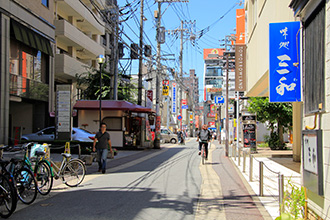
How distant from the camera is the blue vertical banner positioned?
7961mm

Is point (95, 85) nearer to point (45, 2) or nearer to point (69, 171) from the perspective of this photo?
point (45, 2)

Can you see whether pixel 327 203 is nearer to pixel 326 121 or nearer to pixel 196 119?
pixel 326 121

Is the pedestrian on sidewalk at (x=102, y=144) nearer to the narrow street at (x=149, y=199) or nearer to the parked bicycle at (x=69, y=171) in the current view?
the narrow street at (x=149, y=199)

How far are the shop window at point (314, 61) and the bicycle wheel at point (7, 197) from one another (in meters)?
5.21

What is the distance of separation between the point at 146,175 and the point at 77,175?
302 centimetres

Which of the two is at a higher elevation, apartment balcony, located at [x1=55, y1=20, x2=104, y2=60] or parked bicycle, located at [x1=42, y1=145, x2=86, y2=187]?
apartment balcony, located at [x1=55, y1=20, x2=104, y2=60]

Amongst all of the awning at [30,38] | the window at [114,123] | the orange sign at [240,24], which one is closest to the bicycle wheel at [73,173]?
the awning at [30,38]

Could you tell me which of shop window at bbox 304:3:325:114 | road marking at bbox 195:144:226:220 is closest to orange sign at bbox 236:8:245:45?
road marking at bbox 195:144:226:220

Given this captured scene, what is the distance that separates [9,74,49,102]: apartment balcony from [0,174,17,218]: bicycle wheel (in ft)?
46.3

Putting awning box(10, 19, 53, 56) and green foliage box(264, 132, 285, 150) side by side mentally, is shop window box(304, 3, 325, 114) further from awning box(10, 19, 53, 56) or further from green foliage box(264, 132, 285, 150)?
green foliage box(264, 132, 285, 150)

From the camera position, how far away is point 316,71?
5344mm

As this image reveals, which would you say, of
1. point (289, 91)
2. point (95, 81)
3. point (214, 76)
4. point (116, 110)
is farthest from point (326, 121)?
point (214, 76)

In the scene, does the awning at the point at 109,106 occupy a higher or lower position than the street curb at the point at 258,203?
higher

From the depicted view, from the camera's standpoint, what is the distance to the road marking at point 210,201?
6641 mm
